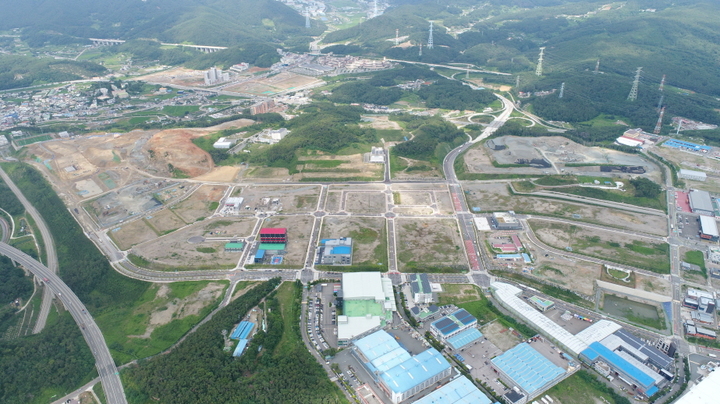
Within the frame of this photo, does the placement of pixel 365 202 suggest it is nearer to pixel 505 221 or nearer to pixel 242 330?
pixel 505 221

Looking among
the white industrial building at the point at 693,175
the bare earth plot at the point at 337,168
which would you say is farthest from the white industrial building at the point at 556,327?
the white industrial building at the point at 693,175

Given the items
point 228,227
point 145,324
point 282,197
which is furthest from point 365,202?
point 145,324

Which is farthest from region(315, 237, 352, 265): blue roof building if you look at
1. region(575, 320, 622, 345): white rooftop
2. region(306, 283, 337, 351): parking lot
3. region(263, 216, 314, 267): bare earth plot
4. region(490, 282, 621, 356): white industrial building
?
region(575, 320, 622, 345): white rooftop

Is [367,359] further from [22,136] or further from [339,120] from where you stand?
[22,136]

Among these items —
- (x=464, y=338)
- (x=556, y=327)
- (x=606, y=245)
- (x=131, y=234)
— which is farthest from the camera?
(x=131, y=234)

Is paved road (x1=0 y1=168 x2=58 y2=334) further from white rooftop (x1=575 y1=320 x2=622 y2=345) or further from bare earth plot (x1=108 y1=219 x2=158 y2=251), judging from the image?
white rooftop (x1=575 y1=320 x2=622 y2=345)

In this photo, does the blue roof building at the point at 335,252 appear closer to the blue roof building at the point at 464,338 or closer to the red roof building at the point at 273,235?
the red roof building at the point at 273,235
